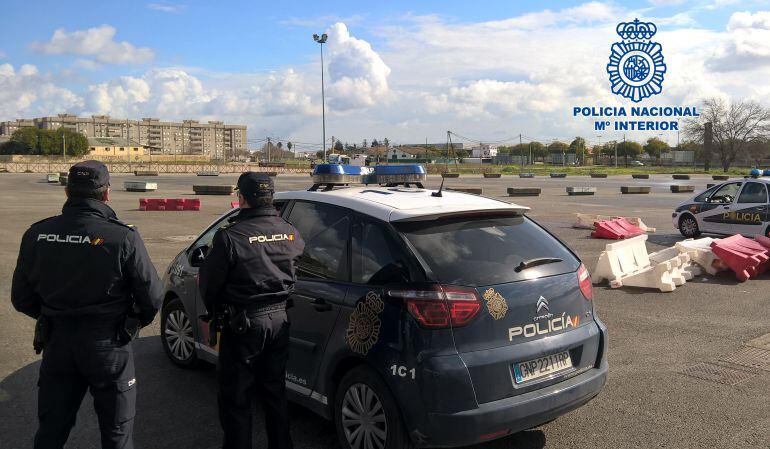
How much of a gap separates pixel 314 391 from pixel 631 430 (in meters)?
2.23

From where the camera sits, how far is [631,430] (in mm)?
4211

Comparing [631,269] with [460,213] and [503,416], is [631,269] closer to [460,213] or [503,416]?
[460,213]

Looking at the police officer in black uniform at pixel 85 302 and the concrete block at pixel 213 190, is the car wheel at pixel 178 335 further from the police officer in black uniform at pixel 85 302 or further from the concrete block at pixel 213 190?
the concrete block at pixel 213 190

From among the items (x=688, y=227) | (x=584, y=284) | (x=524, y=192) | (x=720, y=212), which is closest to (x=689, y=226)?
(x=688, y=227)

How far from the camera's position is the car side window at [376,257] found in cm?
357

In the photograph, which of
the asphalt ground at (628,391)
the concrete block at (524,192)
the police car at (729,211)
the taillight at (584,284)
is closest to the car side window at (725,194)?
the police car at (729,211)

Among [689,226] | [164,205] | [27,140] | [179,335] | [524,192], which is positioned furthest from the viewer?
[27,140]

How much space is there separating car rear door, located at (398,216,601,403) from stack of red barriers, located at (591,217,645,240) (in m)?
11.3

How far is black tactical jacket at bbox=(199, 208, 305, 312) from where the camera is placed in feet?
11.4

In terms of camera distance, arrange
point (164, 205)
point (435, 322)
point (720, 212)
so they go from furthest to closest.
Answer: point (164, 205) < point (720, 212) < point (435, 322)

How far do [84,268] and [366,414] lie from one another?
1756 mm

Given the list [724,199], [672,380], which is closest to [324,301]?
[672,380]

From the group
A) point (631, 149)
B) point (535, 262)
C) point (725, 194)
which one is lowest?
point (535, 262)

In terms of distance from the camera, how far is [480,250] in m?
3.72
